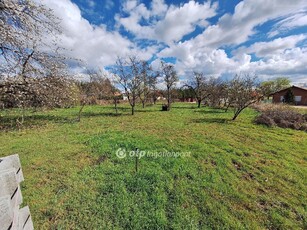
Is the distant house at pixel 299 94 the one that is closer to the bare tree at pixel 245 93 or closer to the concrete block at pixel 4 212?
the bare tree at pixel 245 93

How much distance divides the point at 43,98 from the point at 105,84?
1348 centimetres

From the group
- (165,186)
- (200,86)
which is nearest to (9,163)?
(165,186)

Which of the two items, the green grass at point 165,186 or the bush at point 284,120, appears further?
the bush at point 284,120

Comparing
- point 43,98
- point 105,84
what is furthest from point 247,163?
point 105,84

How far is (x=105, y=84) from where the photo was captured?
1712 cm

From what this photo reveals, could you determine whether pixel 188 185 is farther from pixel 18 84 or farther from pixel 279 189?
pixel 18 84

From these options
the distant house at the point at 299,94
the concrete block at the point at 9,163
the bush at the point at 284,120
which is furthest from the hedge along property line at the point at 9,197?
the distant house at the point at 299,94

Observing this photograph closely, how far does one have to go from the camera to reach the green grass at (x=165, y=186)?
274 cm

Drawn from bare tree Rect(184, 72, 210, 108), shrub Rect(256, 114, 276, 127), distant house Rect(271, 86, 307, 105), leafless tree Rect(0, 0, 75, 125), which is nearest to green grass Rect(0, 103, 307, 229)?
leafless tree Rect(0, 0, 75, 125)

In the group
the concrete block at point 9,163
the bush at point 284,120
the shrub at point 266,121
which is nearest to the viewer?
the concrete block at point 9,163

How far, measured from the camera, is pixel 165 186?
3.51 m

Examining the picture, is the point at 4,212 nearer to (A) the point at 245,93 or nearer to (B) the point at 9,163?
(B) the point at 9,163

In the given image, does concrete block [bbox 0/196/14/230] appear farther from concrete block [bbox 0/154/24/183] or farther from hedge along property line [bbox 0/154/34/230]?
concrete block [bbox 0/154/24/183]

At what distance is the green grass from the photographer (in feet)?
9.00
